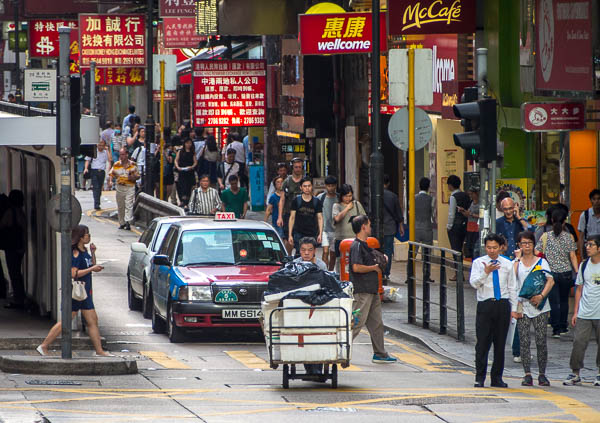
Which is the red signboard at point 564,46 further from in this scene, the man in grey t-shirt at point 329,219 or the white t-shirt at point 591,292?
the white t-shirt at point 591,292

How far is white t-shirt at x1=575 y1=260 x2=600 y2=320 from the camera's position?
1488 cm

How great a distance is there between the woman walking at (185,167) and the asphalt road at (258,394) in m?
16.9

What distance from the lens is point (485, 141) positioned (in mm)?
16219

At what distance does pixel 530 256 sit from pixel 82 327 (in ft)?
18.9

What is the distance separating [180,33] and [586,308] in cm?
2761

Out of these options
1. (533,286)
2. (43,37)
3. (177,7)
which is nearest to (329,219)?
(533,286)

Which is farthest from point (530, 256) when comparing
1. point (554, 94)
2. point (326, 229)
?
point (326, 229)

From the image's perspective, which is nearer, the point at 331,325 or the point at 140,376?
the point at 331,325

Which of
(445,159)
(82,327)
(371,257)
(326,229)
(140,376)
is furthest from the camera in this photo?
(445,159)

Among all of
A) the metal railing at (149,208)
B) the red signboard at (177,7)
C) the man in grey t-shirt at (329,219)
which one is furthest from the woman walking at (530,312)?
the red signboard at (177,7)

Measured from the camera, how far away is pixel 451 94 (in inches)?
1017

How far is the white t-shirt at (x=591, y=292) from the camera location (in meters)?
14.9

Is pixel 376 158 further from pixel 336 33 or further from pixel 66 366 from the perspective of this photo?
pixel 66 366

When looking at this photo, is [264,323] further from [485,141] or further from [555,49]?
[555,49]
